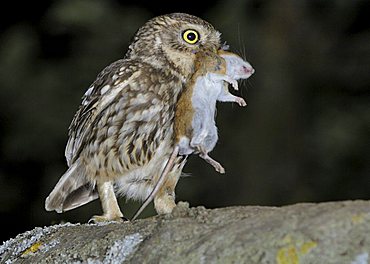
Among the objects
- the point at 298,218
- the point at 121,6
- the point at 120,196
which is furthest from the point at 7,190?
the point at 298,218

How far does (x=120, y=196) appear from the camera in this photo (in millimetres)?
3812

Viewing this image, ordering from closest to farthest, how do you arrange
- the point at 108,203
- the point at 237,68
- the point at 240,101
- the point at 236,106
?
the point at 240,101 < the point at 237,68 < the point at 108,203 < the point at 236,106

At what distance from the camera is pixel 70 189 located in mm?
3760

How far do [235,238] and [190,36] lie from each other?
1.74 m

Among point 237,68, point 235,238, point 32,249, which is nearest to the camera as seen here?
point 235,238

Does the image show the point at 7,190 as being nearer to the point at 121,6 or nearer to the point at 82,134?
the point at 121,6

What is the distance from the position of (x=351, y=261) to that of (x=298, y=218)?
17 centimetres

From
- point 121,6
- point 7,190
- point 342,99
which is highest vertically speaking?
point 121,6

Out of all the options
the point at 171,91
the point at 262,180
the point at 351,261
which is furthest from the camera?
the point at 262,180

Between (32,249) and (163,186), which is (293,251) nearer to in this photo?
(32,249)

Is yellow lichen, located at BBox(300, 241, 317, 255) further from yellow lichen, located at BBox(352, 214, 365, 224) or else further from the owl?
the owl

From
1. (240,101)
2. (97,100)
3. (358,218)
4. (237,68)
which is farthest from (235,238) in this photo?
(97,100)

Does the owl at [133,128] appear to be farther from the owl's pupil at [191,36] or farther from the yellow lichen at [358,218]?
the yellow lichen at [358,218]

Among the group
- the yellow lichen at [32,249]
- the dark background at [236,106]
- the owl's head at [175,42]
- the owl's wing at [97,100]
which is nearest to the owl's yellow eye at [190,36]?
the owl's head at [175,42]
